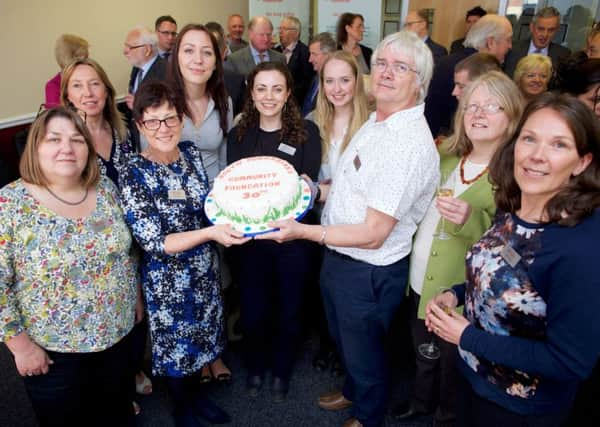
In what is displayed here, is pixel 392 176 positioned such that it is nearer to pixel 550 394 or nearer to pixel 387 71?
pixel 387 71

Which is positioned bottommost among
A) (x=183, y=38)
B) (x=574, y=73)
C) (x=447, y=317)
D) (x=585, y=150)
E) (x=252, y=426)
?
(x=252, y=426)

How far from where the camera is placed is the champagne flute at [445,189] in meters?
1.69

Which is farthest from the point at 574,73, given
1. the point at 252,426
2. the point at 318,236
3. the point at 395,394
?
the point at 252,426

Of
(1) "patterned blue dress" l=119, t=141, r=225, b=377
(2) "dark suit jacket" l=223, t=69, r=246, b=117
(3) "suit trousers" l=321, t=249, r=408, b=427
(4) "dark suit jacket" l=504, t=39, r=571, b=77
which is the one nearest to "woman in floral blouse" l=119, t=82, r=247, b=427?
(1) "patterned blue dress" l=119, t=141, r=225, b=377

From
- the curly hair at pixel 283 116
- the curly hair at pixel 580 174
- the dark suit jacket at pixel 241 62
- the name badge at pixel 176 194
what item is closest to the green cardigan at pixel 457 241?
the curly hair at pixel 580 174

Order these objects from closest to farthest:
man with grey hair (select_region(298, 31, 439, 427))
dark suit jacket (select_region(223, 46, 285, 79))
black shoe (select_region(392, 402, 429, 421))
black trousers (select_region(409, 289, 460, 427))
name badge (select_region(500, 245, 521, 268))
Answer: name badge (select_region(500, 245, 521, 268)) < man with grey hair (select_region(298, 31, 439, 427)) < black trousers (select_region(409, 289, 460, 427)) < black shoe (select_region(392, 402, 429, 421)) < dark suit jacket (select_region(223, 46, 285, 79))

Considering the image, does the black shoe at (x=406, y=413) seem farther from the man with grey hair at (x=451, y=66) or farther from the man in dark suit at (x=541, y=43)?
the man in dark suit at (x=541, y=43)

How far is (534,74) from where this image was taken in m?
3.26

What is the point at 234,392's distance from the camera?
2619mm

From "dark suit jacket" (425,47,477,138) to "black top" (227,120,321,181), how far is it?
1.94 meters

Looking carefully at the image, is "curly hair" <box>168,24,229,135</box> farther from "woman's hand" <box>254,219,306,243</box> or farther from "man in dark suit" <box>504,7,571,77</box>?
"man in dark suit" <box>504,7,571,77</box>

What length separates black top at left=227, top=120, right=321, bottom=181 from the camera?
92.1 inches

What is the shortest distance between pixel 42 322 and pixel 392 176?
1451mm

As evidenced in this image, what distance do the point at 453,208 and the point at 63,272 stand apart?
1.51 meters
